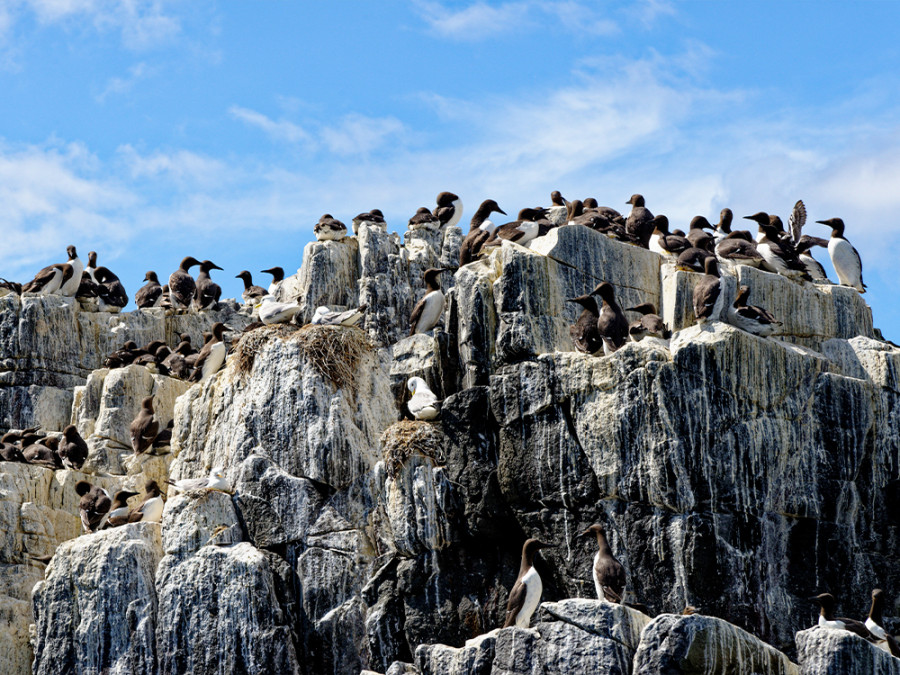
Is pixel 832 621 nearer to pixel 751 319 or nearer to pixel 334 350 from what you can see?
pixel 751 319

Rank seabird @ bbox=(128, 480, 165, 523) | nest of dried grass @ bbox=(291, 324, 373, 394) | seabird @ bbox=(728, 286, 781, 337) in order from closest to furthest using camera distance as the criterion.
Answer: seabird @ bbox=(728, 286, 781, 337), nest of dried grass @ bbox=(291, 324, 373, 394), seabird @ bbox=(128, 480, 165, 523)

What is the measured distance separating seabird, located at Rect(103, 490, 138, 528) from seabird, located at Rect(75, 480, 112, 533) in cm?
22

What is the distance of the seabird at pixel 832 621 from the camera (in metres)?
18.9

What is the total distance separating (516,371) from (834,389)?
4.53 m

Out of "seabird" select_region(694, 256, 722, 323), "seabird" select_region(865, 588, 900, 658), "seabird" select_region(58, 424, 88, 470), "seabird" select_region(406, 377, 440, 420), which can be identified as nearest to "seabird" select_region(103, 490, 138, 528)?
"seabird" select_region(58, 424, 88, 470)

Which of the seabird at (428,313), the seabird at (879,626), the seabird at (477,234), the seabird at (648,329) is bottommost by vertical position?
the seabird at (879,626)

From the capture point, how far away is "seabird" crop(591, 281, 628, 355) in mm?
21281

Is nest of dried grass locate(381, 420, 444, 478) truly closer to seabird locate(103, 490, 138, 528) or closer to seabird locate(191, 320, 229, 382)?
seabird locate(103, 490, 138, 528)

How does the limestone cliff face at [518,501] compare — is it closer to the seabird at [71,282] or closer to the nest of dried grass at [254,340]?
the nest of dried grass at [254,340]

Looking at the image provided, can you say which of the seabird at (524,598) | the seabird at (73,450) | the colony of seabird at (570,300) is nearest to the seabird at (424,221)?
the colony of seabird at (570,300)

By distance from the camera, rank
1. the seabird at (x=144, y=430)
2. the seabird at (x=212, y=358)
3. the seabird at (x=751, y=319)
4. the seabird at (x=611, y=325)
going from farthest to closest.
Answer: the seabird at (x=144, y=430) < the seabird at (x=212, y=358) < the seabird at (x=751, y=319) < the seabird at (x=611, y=325)

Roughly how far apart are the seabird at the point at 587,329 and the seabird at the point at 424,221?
29.6 feet

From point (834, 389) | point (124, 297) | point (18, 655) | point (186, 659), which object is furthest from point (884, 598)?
point (124, 297)

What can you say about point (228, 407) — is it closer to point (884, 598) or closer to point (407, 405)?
point (407, 405)
